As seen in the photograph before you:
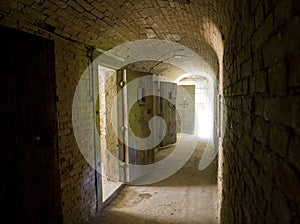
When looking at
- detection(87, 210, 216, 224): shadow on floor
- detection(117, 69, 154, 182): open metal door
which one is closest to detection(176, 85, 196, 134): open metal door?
detection(117, 69, 154, 182): open metal door

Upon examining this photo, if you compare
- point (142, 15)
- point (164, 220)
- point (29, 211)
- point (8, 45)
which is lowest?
point (164, 220)

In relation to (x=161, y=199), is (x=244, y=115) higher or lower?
higher

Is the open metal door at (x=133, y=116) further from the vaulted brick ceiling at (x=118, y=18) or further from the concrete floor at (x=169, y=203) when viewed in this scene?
the vaulted brick ceiling at (x=118, y=18)

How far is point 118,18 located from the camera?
276 centimetres

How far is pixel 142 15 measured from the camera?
9.22 ft

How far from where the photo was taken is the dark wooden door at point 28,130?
6.25 feet

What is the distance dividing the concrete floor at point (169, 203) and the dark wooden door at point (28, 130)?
1.13 meters

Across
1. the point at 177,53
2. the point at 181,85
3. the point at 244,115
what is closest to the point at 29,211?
the point at 244,115

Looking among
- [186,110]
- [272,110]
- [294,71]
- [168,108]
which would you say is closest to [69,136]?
[272,110]

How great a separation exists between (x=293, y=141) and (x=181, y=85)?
10.6 meters

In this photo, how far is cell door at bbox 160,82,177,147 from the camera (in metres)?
7.48

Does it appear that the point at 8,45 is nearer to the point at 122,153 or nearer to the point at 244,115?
the point at 244,115

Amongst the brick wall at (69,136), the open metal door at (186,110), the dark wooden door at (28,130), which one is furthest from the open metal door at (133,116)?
the open metal door at (186,110)

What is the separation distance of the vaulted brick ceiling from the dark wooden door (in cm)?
22
